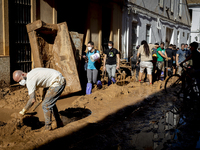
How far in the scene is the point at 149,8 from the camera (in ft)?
55.1

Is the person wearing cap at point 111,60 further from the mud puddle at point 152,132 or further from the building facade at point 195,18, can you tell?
the building facade at point 195,18

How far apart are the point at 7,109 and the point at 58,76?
97.9 inches

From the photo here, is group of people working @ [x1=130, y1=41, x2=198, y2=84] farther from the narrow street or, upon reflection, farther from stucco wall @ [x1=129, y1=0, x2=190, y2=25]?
stucco wall @ [x1=129, y1=0, x2=190, y2=25]

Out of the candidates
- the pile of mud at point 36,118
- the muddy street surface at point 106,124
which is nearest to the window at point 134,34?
the pile of mud at point 36,118

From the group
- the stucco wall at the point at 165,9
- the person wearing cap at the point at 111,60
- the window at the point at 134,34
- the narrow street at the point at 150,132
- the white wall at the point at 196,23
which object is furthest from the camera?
the white wall at the point at 196,23

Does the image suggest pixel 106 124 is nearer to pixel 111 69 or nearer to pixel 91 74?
pixel 91 74

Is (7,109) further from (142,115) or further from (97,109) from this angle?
(142,115)

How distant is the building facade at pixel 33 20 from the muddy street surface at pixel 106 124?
3.37ft

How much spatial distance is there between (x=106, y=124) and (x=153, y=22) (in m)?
14.2

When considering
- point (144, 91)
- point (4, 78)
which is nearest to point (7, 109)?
point (4, 78)

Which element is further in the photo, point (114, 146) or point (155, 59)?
point (155, 59)

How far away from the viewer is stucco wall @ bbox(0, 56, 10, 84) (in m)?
7.03

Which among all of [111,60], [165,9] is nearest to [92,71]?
[111,60]

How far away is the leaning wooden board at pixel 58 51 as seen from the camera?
7.17 metres
